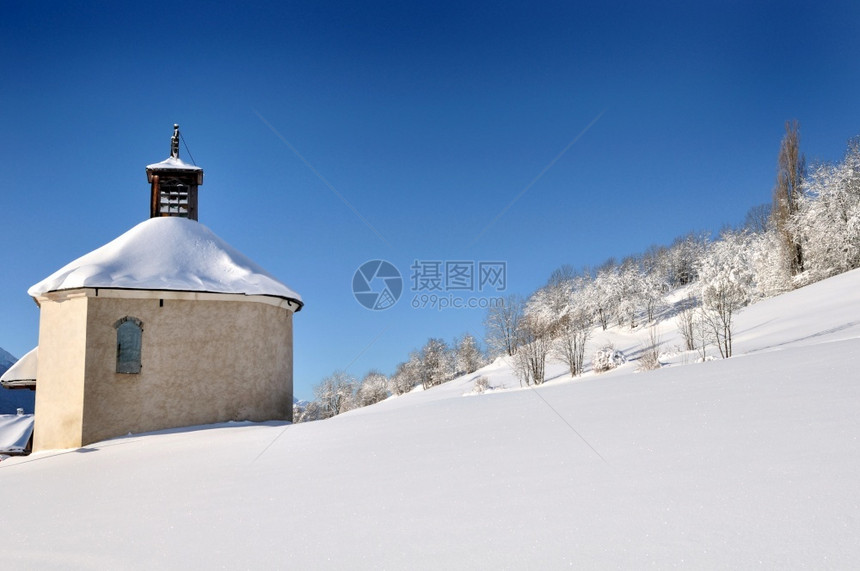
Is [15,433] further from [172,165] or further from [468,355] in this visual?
[468,355]

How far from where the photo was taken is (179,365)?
1426 cm

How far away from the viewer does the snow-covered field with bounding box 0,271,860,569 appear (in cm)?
314

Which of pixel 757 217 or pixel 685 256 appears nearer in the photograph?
pixel 757 217

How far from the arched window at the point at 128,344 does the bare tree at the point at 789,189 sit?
42.1 metres

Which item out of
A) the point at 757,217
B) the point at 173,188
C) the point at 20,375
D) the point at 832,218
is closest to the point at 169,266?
the point at 173,188

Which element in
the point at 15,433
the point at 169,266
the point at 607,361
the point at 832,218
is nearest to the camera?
the point at 169,266

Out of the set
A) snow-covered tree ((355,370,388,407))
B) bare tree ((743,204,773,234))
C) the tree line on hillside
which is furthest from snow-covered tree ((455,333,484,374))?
bare tree ((743,204,773,234))

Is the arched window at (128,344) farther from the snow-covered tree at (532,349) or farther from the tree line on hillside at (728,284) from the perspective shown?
the snow-covered tree at (532,349)

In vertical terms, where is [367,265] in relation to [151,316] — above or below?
above

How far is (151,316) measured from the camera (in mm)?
14203

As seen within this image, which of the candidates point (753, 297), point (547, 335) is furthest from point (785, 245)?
point (547, 335)

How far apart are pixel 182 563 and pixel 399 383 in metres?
74.7

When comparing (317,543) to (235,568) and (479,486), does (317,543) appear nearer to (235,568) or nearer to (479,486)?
(235,568)

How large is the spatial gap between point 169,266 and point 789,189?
42.8m
